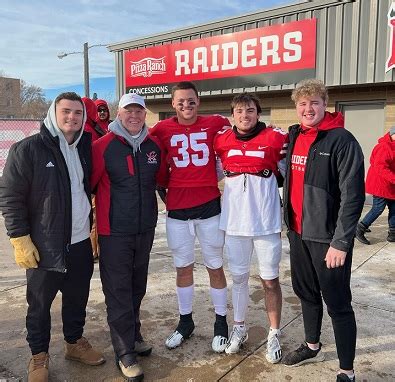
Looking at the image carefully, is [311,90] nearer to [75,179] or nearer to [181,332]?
[75,179]

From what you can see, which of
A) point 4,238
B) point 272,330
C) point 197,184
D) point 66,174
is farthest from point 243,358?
point 4,238

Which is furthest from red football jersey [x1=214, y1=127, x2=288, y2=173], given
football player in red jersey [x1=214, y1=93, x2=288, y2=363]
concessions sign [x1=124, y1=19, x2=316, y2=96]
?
concessions sign [x1=124, y1=19, x2=316, y2=96]

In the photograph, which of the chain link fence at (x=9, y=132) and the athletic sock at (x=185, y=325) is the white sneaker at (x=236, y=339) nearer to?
the athletic sock at (x=185, y=325)

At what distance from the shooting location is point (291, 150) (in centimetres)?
279

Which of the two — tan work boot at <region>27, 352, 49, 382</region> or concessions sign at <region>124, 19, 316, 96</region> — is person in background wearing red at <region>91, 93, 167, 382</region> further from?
concessions sign at <region>124, 19, 316, 96</region>

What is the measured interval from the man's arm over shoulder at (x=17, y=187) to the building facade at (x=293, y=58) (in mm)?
6705

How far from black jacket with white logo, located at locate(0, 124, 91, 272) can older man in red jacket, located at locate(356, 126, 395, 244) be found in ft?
15.7

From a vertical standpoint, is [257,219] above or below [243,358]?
above

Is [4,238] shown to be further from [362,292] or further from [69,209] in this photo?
[362,292]

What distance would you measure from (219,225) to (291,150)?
2.65 feet

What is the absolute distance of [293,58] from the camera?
816 cm

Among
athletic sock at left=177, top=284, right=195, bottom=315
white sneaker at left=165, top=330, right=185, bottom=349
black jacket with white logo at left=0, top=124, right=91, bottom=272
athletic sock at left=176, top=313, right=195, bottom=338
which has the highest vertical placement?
black jacket with white logo at left=0, top=124, right=91, bottom=272

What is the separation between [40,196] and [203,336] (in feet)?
5.81

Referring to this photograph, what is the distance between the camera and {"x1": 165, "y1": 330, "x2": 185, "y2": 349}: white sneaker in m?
3.18
